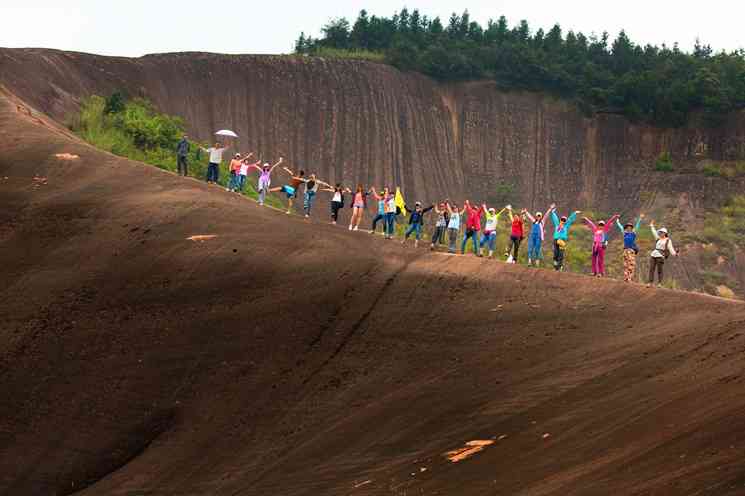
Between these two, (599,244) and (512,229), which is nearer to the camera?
(599,244)

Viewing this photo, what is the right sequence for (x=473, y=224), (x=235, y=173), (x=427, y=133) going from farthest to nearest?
(x=427, y=133) < (x=235, y=173) < (x=473, y=224)

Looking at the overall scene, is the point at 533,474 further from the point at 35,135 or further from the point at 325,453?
the point at 35,135

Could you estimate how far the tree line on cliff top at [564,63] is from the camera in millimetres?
74875

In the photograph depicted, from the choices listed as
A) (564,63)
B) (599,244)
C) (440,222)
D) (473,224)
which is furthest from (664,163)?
(599,244)

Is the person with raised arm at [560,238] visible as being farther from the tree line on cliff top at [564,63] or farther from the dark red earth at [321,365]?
the tree line on cliff top at [564,63]

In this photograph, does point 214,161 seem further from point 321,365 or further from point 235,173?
point 321,365

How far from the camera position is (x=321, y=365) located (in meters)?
25.7

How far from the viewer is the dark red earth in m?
19.0

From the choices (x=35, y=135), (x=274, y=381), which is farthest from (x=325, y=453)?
(x=35, y=135)

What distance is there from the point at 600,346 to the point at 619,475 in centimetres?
719

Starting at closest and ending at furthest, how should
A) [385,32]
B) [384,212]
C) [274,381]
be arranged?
[274,381]
[384,212]
[385,32]

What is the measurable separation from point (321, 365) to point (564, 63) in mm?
57267

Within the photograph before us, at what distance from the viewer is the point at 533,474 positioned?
17.8m

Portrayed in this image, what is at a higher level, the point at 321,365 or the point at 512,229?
the point at 512,229
